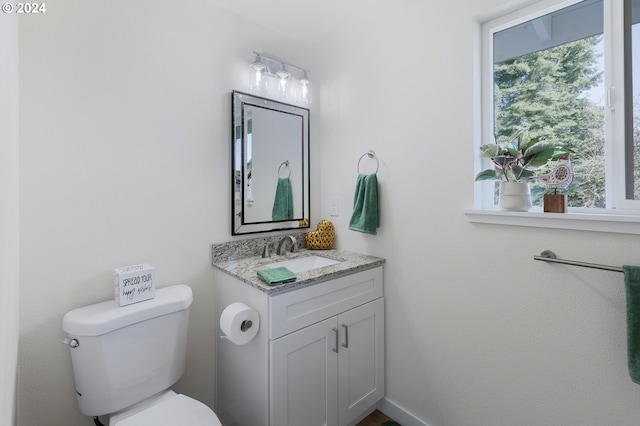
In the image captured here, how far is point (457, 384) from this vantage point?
1.48 metres

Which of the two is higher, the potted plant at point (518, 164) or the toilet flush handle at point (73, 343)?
the potted plant at point (518, 164)

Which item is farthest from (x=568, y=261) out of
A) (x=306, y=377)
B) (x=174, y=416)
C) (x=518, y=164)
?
(x=174, y=416)

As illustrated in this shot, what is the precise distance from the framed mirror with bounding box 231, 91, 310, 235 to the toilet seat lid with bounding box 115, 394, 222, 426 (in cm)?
87

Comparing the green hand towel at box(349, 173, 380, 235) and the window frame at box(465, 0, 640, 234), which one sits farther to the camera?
the green hand towel at box(349, 173, 380, 235)

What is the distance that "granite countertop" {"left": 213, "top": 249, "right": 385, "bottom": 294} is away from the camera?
133 centimetres

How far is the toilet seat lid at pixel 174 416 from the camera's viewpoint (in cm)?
110

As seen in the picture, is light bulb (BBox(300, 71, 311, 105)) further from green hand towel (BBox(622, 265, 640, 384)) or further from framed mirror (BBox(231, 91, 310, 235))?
green hand towel (BBox(622, 265, 640, 384))

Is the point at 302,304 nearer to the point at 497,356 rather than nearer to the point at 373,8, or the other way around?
the point at 497,356

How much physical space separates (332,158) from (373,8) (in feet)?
2.96

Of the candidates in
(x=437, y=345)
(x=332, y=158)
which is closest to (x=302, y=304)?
(x=437, y=345)

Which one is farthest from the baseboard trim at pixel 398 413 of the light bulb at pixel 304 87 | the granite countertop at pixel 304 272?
the light bulb at pixel 304 87

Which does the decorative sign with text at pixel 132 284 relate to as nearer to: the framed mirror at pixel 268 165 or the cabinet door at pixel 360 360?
the framed mirror at pixel 268 165

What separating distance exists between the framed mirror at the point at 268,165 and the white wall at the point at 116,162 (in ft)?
0.22

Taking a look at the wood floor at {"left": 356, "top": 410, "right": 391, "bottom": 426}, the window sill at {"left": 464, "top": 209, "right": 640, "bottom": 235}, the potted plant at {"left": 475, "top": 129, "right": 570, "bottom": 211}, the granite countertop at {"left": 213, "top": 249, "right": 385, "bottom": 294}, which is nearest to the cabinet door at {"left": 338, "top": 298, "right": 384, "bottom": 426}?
the wood floor at {"left": 356, "top": 410, "right": 391, "bottom": 426}
